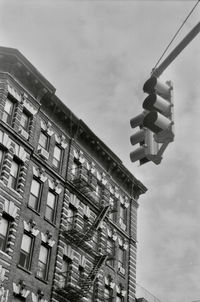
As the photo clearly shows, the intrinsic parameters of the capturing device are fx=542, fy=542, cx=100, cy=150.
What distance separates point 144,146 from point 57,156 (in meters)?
27.3

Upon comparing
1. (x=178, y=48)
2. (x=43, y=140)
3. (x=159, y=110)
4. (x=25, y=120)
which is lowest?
(x=159, y=110)

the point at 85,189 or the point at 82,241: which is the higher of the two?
the point at 85,189

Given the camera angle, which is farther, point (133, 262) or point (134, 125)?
point (133, 262)

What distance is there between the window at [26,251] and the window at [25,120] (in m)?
7.10

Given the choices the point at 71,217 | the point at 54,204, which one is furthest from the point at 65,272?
the point at 54,204

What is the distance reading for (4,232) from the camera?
29781 millimetres

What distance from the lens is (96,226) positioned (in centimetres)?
3769

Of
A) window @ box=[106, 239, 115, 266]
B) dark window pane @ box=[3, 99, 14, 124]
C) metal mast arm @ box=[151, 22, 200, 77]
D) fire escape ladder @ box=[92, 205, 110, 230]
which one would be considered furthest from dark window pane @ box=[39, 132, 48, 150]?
metal mast arm @ box=[151, 22, 200, 77]

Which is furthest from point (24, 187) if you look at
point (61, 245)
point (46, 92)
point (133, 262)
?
point (133, 262)

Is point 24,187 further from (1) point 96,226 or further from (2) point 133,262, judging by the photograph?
(2) point 133,262

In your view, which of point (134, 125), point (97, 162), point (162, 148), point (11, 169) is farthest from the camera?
point (97, 162)

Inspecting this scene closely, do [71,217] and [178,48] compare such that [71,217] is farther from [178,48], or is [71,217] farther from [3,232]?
[178,48]

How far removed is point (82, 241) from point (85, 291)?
10.4ft

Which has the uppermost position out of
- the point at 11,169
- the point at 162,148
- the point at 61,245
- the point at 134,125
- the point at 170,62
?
the point at 11,169
